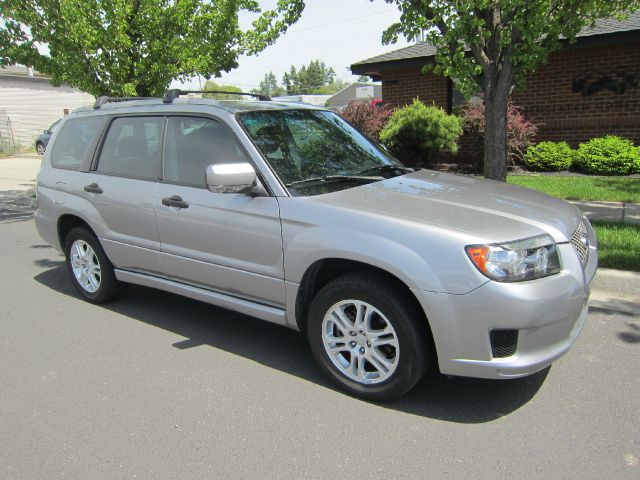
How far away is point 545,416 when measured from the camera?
124 inches

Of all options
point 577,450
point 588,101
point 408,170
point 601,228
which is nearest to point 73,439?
point 577,450

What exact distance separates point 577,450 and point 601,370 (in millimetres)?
1027

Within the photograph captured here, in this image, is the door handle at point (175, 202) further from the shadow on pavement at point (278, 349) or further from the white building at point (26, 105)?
the white building at point (26, 105)

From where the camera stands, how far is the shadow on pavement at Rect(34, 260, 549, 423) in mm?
3305

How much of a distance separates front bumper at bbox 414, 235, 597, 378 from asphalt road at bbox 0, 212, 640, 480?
0.40 m

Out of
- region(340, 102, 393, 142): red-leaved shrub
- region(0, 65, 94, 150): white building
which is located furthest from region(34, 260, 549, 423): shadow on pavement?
region(0, 65, 94, 150): white building

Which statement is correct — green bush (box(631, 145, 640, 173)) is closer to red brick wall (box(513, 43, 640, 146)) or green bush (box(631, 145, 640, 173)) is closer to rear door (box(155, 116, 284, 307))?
red brick wall (box(513, 43, 640, 146))

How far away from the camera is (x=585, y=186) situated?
30.7ft

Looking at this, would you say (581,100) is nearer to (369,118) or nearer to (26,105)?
(369,118)

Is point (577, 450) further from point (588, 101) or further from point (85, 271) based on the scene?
point (588, 101)

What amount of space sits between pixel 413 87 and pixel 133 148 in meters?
11.3

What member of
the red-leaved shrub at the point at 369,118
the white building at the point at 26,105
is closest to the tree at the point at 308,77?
the white building at the point at 26,105

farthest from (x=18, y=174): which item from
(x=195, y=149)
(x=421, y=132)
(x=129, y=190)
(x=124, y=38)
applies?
(x=195, y=149)

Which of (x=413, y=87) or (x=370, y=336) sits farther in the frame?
(x=413, y=87)
